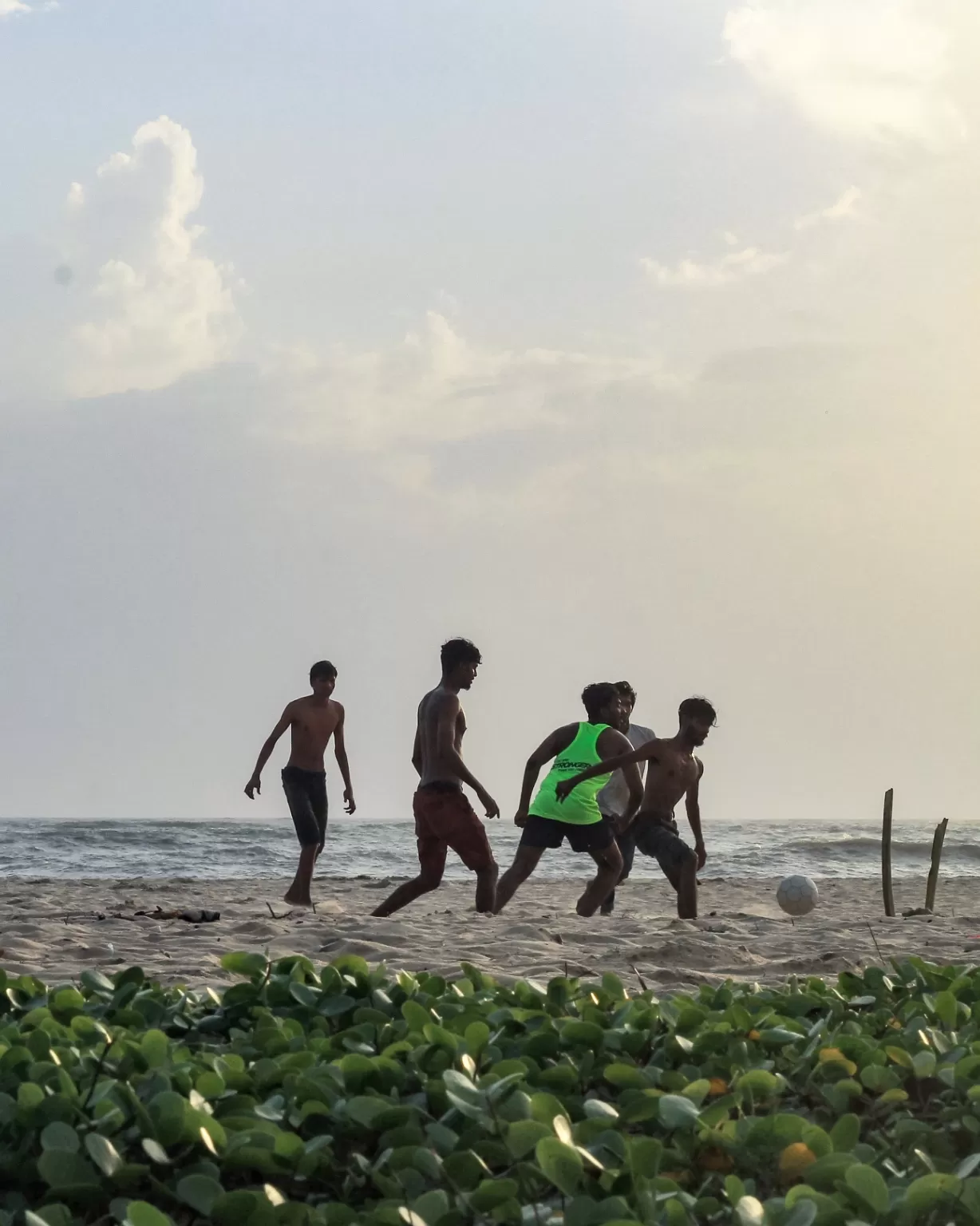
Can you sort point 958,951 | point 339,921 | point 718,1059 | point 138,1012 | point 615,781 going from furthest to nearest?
point 615,781 < point 339,921 < point 958,951 < point 138,1012 < point 718,1059

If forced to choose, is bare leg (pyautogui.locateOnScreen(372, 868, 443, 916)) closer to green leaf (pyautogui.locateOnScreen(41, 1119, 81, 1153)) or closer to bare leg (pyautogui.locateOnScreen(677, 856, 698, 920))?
bare leg (pyautogui.locateOnScreen(677, 856, 698, 920))

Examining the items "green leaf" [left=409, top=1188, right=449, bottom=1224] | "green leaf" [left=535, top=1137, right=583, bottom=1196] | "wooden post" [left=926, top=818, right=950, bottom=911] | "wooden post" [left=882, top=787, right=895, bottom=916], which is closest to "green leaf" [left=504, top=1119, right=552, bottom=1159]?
"green leaf" [left=535, top=1137, right=583, bottom=1196]

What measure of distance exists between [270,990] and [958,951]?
12.7 ft

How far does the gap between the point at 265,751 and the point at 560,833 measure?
9.89ft

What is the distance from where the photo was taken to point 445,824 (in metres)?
8.25

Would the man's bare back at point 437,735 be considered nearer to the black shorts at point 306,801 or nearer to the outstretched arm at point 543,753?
the outstretched arm at point 543,753

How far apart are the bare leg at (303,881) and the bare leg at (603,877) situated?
2590mm

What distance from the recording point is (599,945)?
6645mm

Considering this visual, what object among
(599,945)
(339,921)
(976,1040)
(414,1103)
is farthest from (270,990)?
(339,921)

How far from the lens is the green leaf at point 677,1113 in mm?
2910

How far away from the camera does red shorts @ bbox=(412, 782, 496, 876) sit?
8.23 m

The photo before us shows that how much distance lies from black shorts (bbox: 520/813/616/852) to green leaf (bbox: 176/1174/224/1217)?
598 cm

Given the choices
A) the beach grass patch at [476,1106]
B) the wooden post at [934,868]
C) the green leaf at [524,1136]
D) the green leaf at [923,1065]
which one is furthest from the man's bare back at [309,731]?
the green leaf at [524,1136]

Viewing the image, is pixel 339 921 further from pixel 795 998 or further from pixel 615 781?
pixel 795 998
